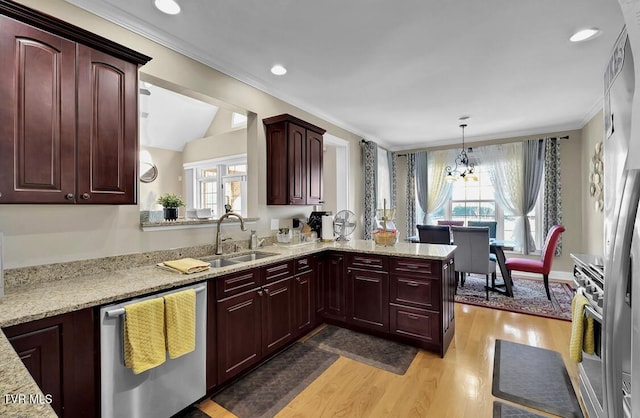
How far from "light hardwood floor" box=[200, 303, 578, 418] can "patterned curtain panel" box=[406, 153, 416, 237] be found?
3.68m

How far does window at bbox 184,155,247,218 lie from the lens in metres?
6.70

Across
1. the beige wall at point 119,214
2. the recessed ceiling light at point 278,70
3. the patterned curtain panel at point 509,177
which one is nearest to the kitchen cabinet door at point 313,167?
the beige wall at point 119,214

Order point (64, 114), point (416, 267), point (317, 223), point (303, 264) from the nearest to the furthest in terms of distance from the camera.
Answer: point (64, 114) < point (416, 267) < point (303, 264) < point (317, 223)

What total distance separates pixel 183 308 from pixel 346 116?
369 centimetres

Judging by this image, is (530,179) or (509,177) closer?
(530,179)

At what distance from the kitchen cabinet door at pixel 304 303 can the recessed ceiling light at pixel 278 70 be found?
82.7 inches

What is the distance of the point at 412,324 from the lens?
275 cm

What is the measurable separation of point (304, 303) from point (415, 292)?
1.08 meters

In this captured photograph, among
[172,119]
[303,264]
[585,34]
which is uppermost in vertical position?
[172,119]

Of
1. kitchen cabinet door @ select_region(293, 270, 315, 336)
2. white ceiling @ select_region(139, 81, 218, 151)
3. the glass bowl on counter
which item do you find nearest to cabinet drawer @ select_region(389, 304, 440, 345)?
the glass bowl on counter

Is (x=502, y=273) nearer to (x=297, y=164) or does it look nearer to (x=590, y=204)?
(x=590, y=204)

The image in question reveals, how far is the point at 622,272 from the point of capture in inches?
30.0

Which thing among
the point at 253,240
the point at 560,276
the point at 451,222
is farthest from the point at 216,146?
the point at 560,276

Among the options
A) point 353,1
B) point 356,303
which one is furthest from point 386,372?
point 353,1
